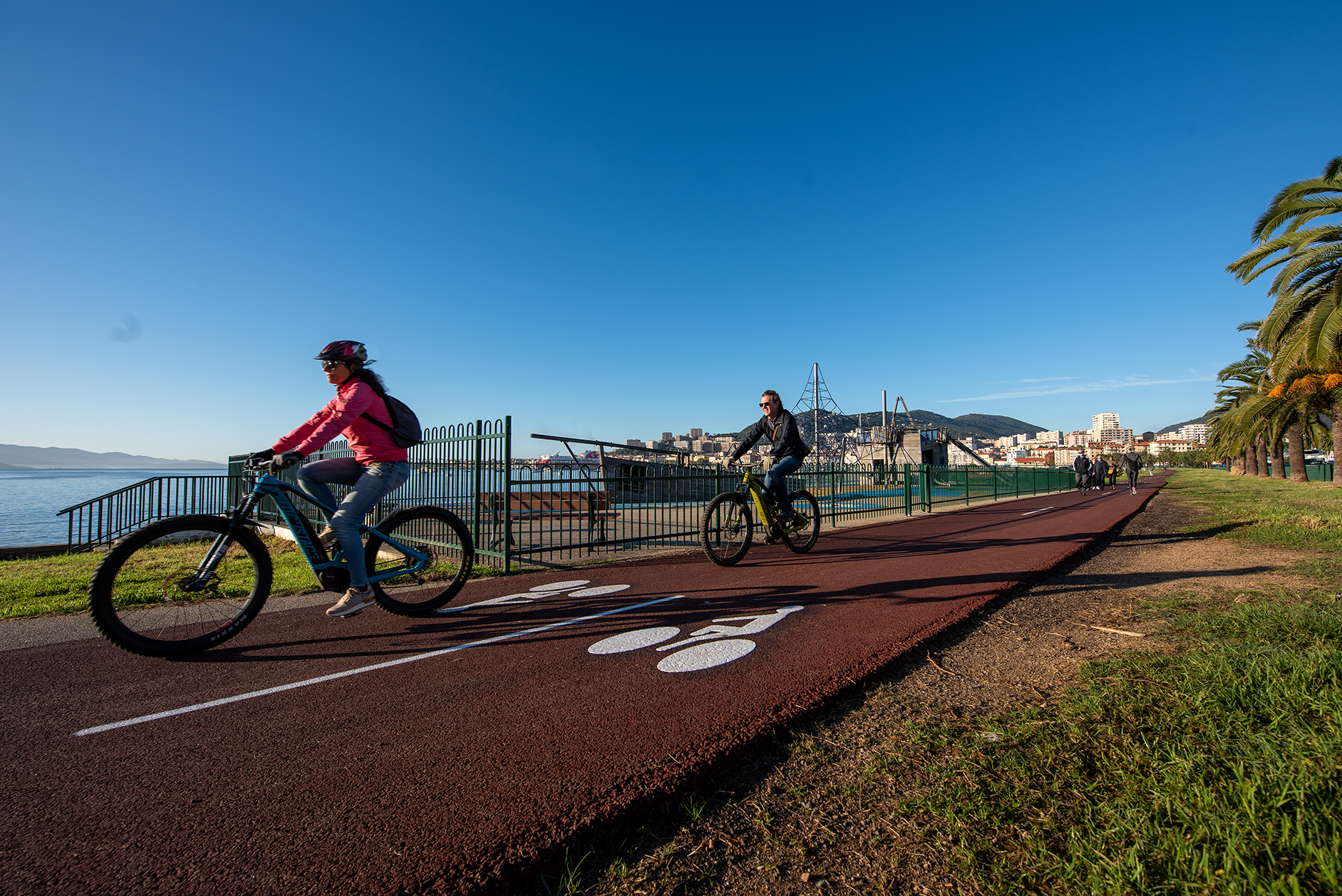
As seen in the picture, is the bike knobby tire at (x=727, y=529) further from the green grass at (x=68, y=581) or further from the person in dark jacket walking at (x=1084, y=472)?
the person in dark jacket walking at (x=1084, y=472)

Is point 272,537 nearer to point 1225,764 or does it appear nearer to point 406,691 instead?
point 406,691

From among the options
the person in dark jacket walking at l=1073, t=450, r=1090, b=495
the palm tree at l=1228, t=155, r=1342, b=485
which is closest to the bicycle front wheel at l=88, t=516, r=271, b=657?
the palm tree at l=1228, t=155, r=1342, b=485

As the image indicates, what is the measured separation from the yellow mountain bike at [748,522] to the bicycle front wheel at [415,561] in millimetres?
2875

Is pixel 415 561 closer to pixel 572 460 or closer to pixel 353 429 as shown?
pixel 353 429

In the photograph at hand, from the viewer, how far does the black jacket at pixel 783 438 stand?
7.93 metres

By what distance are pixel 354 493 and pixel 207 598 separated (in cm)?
109

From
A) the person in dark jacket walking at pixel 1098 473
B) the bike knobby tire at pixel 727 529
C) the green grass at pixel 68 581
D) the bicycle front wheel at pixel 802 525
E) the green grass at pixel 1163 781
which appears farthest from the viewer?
the person in dark jacket walking at pixel 1098 473

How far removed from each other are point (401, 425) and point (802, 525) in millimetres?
5371

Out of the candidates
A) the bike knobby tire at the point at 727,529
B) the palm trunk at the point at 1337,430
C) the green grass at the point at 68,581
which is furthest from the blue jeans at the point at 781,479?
the palm trunk at the point at 1337,430

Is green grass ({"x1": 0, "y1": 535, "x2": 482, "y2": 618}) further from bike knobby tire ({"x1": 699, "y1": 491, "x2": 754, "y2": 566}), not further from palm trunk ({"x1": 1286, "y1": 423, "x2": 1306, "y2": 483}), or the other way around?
palm trunk ({"x1": 1286, "y1": 423, "x2": 1306, "y2": 483})

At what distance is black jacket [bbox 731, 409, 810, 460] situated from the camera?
7.93 m

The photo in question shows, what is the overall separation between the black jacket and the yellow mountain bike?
1.46 ft

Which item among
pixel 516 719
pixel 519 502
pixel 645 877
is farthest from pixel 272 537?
pixel 645 877

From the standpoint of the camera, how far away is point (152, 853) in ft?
6.04
